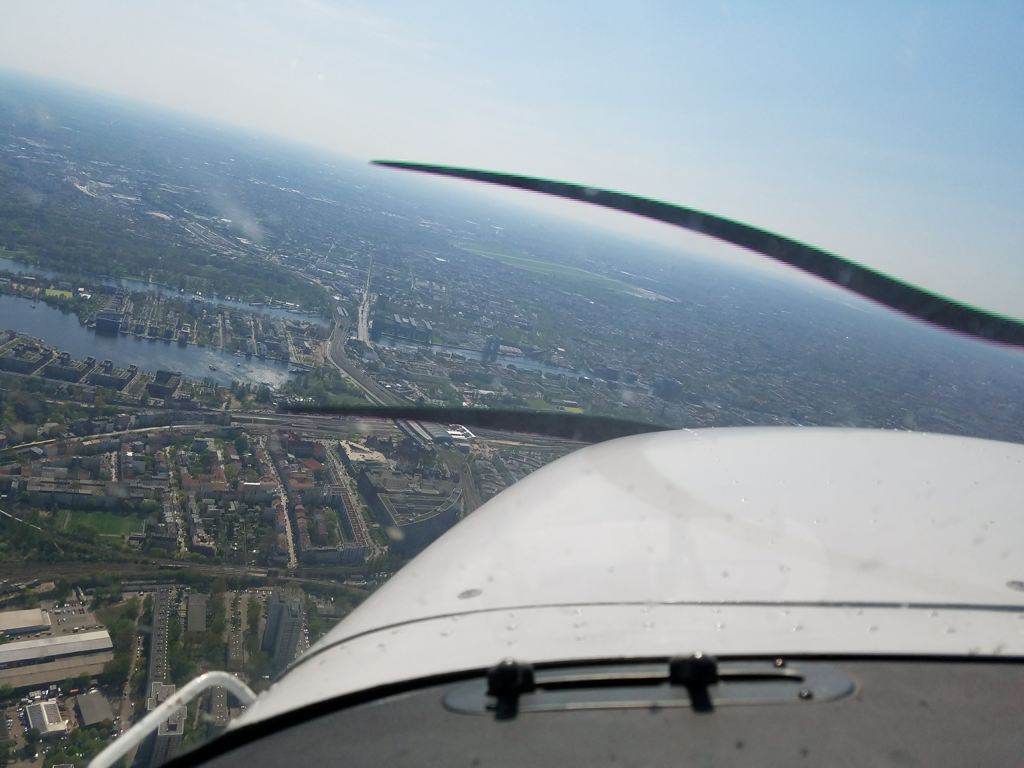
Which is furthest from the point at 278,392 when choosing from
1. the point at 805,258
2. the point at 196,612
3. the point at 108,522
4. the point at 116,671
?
the point at 805,258

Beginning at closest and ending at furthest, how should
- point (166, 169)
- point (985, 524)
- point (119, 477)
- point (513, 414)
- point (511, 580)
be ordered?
point (511, 580)
point (985, 524)
point (513, 414)
point (119, 477)
point (166, 169)

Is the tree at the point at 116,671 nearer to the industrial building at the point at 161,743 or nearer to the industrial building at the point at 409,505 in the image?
the industrial building at the point at 161,743

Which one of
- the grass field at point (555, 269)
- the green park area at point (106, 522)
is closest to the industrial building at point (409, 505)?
the green park area at point (106, 522)

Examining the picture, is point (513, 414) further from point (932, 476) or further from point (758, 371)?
point (758, 371)

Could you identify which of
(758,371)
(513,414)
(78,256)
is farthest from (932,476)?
(78,256)

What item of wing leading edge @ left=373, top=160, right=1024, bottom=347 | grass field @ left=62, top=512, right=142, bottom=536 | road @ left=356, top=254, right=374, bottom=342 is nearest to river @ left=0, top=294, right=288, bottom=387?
road @ left=356, top=254, right=374, bottom=342

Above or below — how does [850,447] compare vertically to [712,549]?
above
